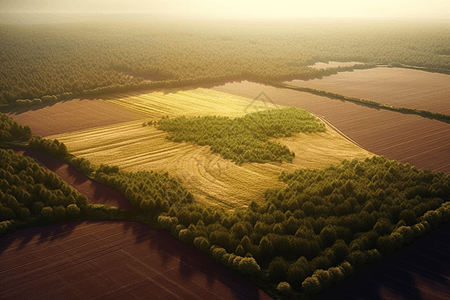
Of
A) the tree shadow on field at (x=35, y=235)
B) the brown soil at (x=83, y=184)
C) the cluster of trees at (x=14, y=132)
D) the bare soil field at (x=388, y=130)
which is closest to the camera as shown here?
the tree shadow on field at (x=35, y=235)

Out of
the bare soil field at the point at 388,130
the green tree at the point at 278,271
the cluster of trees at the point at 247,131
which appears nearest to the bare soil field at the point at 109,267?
the green tree at the point at 278,271

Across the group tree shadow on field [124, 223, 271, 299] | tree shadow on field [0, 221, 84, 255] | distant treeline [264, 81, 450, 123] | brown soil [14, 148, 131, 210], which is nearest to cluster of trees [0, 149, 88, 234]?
tree shadow on field [0, 221, 84, 255]

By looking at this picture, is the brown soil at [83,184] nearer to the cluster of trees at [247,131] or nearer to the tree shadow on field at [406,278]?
the cluster of trees at [247,131]

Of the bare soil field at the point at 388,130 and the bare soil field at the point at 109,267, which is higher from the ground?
the bare soil field at the point at 388,130

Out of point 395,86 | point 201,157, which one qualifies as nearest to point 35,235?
point 201,157

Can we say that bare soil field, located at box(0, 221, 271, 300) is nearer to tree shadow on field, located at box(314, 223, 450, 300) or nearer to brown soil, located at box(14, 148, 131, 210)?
brown soil, located at box(14, 148, 131, 210)

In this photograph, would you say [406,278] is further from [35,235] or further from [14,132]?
[14,132]

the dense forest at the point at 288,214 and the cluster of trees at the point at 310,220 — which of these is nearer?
the cluster of trees at the point at 310,220

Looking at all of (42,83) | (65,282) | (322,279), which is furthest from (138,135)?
(42,83)
